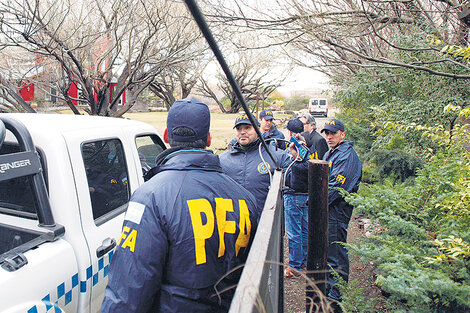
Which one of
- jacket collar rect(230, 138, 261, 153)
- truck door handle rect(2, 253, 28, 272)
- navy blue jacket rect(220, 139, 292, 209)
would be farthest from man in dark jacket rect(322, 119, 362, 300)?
truck door handle rect(2, 253, 28, 272)

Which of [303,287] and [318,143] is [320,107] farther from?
[303,287]

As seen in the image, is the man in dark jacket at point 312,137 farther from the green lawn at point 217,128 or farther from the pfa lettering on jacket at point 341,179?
the green lawn at point 217,128

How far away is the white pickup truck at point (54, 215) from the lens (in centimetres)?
171

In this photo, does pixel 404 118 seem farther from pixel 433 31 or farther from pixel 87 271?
pixel 87 271

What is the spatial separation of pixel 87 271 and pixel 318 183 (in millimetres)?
1620

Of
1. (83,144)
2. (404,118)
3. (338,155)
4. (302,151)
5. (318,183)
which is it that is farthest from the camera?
(404,118)

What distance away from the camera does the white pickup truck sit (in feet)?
5.62

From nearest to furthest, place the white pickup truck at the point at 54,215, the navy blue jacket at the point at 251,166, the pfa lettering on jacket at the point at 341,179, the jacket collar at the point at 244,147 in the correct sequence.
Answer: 1. the white pickup truck at the point at 54,215
2. the navy blue jacket at the point at 251,166
3. the jacket collar at the point at 244,147
4. the pfa lettering on jacket at the point at 341,179

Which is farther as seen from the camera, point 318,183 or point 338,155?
point 338,155

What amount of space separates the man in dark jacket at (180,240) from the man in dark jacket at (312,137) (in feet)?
12.6

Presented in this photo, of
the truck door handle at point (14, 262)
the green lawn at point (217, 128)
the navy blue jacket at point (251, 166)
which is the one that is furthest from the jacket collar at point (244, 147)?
the green lawn at point (217, 128)

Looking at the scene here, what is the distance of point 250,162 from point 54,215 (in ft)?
5.79

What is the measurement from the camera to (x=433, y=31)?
18.4 ft

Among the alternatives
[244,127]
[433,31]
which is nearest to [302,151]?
[244,127]
